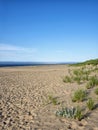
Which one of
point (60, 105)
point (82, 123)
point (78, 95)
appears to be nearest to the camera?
point (82, 123)

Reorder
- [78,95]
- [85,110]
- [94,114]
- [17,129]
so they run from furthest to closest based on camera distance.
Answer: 1. [78,95]
2. [85,110]
3. [94,114]
4. [17,129]

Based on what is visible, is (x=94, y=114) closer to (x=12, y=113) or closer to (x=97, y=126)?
(x=97, y=126)

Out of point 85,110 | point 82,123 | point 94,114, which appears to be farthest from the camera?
point 85,110

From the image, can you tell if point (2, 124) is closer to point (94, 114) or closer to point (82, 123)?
point (82, 123)

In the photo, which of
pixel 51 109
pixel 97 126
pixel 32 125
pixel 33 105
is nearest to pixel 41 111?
pixel 51 109

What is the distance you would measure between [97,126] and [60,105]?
7.97 feet

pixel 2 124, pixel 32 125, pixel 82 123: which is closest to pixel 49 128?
pixel 32 125

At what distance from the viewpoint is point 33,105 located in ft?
26.6

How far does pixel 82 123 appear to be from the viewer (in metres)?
5.87

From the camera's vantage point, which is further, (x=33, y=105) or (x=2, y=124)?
(x=33, y=105)

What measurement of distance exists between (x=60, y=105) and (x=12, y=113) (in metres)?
1.91

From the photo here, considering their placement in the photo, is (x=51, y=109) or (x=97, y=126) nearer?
(x=97, y=126)

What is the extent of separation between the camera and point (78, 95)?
335 inches

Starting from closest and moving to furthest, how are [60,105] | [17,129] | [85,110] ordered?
[17,129] → [85,110] → [60,105]
